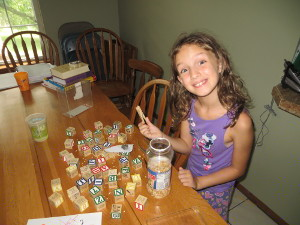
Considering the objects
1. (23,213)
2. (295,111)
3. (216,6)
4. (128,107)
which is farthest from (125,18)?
(23,213)

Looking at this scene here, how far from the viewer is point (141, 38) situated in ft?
9.11

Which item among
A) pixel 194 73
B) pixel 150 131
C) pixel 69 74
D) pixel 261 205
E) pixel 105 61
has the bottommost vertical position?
pixel 261 205

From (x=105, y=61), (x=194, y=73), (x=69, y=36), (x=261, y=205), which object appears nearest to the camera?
Answer: (x=194, y=73)

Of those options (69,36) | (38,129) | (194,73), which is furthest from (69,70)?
(69,36)

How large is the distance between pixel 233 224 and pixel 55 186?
1.40 meters

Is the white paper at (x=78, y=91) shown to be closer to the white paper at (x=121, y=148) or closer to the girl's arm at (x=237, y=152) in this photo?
the white paper at (x=121, y=148)

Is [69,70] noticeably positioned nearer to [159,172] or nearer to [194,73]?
[194,73]

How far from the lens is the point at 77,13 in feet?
9.95

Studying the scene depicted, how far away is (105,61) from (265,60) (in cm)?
168

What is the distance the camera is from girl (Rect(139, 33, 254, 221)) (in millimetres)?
997

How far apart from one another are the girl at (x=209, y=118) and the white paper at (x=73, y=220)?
34cm

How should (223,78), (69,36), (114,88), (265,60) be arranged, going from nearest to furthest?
(223,78), (265,60), (114,88), (69,36)

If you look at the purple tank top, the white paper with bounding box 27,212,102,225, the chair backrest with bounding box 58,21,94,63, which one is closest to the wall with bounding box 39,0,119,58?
the chair backrest with bounding box 58,21,94,63

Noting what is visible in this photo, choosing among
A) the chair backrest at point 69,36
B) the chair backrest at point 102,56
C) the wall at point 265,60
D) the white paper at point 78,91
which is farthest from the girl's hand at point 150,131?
the chair backrest at point 69,36
